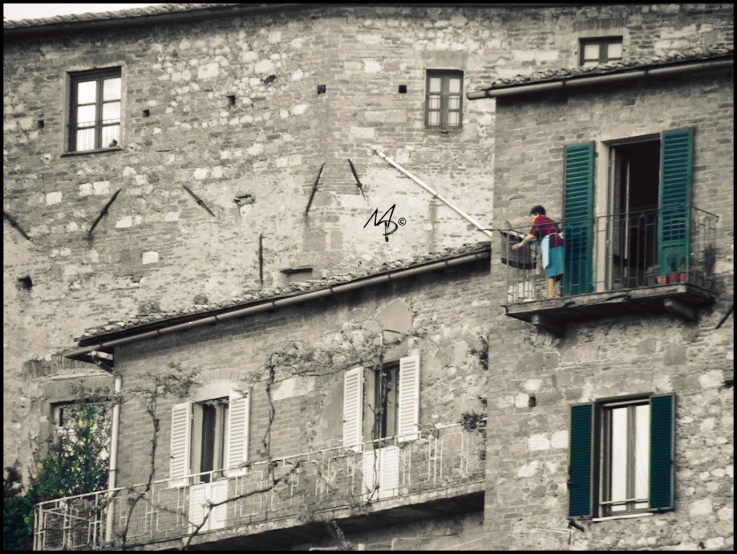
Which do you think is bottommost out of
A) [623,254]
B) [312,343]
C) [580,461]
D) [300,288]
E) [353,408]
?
[580,461]

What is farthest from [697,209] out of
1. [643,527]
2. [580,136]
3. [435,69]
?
[435,69]

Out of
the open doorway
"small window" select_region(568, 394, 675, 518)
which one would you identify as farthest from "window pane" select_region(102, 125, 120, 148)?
"small window" select_region(568, 394, 675, 518)

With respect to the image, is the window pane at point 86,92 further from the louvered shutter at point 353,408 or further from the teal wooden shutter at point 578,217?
the teal wooden shutter at point 578,217

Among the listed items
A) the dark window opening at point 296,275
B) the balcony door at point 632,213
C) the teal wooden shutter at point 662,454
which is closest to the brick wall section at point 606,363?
the teal wooden shutter at point 662,454

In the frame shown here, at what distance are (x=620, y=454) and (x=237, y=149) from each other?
44.2 ft

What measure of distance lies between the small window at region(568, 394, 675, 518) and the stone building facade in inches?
394

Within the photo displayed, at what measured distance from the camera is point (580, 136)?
2659 cm

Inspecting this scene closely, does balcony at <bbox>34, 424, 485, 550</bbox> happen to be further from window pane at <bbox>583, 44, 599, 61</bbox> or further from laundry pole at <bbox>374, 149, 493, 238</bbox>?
window pane at <bbox>583, 44, 599, 61</bbox>

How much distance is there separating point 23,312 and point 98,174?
2.55 m

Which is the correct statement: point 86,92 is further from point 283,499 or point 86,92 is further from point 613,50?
point 283,499

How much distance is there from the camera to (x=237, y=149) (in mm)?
37469

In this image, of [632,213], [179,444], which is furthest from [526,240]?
[179,444]

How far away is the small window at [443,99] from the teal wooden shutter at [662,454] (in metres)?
12.3

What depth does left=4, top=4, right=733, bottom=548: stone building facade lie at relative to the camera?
36406mm
